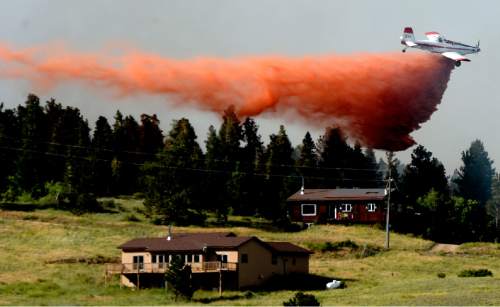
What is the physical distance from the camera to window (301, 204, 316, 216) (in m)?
127

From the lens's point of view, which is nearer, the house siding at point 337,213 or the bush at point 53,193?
the house siding at point 337,213

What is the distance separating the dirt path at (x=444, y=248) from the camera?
10630cm

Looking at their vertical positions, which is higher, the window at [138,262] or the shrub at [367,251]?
the shrub at [367,251]

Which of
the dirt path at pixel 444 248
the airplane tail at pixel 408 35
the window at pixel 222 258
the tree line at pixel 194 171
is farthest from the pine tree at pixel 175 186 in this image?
the airplane tail at pixel 408 35

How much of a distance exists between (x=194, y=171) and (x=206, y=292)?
42.1 m

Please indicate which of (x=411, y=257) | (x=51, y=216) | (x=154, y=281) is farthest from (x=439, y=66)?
(x=51, y=216)

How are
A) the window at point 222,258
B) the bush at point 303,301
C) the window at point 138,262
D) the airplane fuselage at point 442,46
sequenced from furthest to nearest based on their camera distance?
the airplane fuselage at point 442,46 < the window at point 138,262 < the window at point 222,258 < the bush at point 303,301

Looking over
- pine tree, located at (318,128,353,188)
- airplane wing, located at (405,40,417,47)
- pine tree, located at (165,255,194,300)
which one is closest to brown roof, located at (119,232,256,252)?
pine tree, located at (165,255,194,300)

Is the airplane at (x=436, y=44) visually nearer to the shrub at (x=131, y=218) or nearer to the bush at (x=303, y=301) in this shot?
the bush at (x=303, y=301)

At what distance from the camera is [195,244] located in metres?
84.1

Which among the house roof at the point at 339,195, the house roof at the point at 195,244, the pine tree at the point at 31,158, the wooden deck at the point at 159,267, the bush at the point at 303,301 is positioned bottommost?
the bush at the point at 303,301

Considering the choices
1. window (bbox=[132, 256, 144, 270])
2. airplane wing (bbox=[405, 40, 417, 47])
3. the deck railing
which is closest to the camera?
the deck railing

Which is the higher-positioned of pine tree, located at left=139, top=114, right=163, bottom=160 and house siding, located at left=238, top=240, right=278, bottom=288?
pine tree, located at left=139, top=114, right=163, bottom=160

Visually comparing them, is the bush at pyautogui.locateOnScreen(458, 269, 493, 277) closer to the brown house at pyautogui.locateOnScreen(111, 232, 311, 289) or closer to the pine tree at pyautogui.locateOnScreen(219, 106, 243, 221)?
the brown house at pyautogui.locateOnScreen(111, 232, 311, 289)
